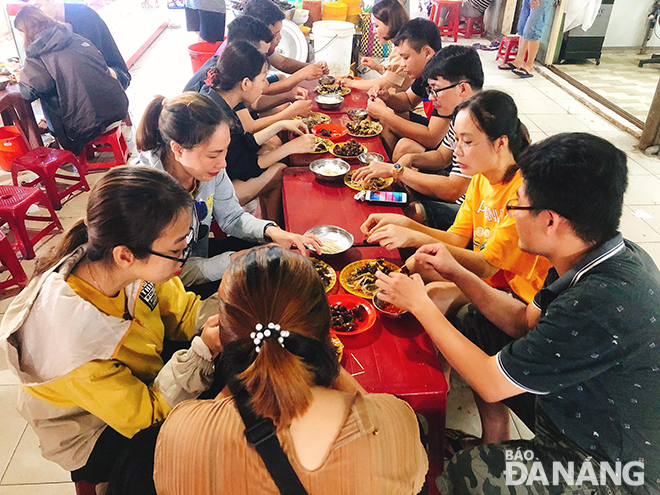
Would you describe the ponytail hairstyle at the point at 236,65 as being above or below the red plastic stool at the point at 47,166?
above

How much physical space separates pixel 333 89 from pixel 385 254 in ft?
9.01

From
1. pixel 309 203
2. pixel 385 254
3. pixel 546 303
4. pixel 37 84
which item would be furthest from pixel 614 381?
pixel 37 84

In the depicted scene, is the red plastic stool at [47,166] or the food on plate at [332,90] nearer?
the red plastic stool at [47,166]

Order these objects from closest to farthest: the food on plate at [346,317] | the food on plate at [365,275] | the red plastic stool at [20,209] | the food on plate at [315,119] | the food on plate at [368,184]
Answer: the food on plate at [346,317], the food on plate at [365,275], the food on plate at [368,184], the red plastic stool at [20,209], the food on plate at [315,119]

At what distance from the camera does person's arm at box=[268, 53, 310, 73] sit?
507 cm

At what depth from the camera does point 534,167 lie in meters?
1.56

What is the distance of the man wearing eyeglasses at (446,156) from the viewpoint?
9.55 ft

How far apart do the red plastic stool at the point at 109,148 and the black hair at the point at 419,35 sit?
9.66ft

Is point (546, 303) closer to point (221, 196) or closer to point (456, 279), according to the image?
point (456, 279)

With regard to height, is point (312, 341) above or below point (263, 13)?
below

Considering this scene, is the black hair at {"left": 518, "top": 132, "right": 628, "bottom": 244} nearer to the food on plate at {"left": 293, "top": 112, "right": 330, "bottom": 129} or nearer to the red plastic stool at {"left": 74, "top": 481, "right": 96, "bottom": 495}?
the red plastic stool at {"left": 74, "top": 481, "right": 96, "bottom": 495}

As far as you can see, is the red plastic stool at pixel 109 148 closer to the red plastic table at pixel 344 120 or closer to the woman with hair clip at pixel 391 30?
the red plastic table at pixel 344 120

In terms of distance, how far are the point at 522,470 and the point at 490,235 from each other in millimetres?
1050

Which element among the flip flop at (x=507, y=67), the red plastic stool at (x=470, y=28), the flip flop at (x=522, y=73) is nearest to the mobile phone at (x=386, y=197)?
the flip flop at (x=522, y=73)
